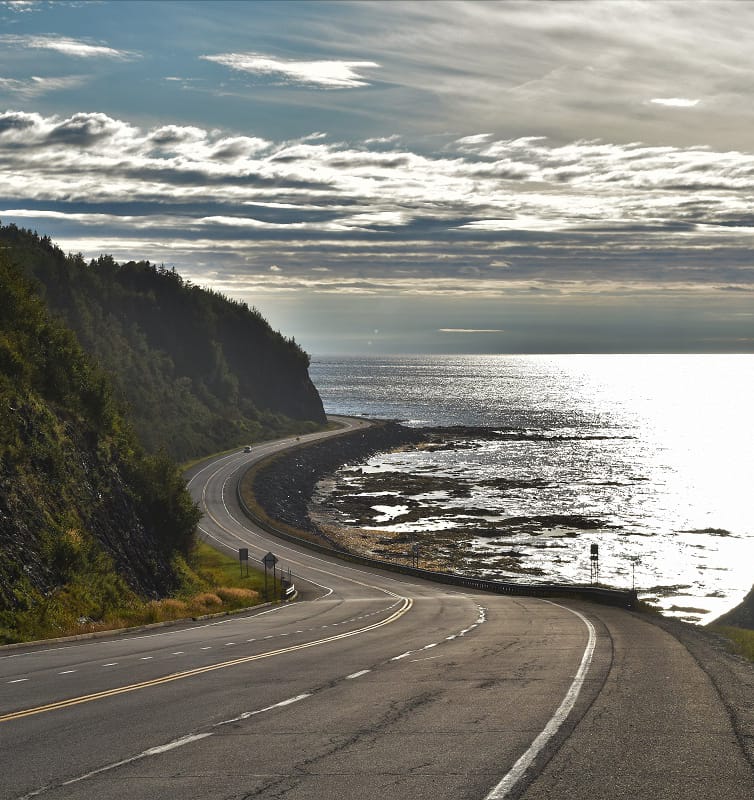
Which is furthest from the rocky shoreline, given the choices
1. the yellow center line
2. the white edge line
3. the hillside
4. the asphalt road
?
the white edge line

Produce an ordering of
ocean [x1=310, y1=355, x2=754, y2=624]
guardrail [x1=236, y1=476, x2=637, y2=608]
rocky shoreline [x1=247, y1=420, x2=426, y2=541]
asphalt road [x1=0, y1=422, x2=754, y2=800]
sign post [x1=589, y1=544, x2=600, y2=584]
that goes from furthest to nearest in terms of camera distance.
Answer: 1. rocky shoreline [x1=247, y1=420, x2=426, y2=541]
2. ocean [x1=310, y1=355, x2=754, y2=624]
3. sign post [x1=589, y1=544, x2=600, y2=584]
4. guardrail [x1=236, y1=476, x2=637, y2=608]
5. asphalt road [x1=0, y1=422, x2=754, y2=800]

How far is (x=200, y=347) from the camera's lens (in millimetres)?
165750

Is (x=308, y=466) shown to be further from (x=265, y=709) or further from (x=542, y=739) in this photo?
(x=542, y=739)

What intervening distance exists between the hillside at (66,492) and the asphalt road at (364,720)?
5.04 meters

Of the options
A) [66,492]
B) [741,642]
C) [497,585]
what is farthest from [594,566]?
[66,492]

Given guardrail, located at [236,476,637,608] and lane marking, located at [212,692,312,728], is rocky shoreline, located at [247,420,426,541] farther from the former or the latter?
lane marking, located at [212,692,312,728]

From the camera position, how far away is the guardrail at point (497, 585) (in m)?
46.0

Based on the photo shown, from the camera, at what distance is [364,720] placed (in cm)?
1220

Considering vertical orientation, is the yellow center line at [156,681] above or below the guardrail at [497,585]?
above

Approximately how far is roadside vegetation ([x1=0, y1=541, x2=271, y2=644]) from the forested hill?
63.3 metres

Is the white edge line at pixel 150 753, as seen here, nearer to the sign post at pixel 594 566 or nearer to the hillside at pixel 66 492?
the hillside at pixel 66 492

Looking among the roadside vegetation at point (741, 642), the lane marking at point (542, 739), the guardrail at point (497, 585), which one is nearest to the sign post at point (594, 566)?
the guardrail at point (497, 585)

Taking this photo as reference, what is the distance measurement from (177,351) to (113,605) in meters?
135

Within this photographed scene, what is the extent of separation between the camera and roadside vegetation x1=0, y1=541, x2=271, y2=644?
2492cm
